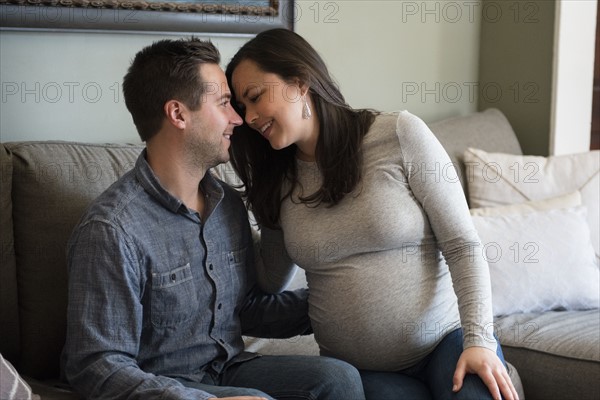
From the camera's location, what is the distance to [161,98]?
67.2 inches

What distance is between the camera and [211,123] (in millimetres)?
1724

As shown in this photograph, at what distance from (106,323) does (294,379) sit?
1.29 ft

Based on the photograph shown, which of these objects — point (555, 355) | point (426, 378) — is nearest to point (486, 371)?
point (426, 378)

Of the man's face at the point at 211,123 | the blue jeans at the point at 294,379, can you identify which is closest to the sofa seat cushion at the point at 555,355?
the blue jeans at the point at 294,379

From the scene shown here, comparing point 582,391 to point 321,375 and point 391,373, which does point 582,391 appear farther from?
point 321,375

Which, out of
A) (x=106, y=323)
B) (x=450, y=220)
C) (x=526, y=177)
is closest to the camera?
(x=106, y=323)

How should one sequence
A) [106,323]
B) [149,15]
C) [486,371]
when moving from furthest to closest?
[149,15] < [486,371] < [106,323]

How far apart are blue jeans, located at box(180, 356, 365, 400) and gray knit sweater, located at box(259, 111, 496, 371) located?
115 mm

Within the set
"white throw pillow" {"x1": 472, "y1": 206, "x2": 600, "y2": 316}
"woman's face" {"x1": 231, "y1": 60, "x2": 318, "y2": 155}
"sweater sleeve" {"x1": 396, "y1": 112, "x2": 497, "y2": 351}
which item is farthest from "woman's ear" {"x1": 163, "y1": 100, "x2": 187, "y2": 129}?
"white throw pillow" {"x1": 472, "y1": 206, "x2": 600, "y2": 316}

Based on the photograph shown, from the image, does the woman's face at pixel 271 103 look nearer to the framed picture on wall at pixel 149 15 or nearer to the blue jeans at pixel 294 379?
the blue jeans at pixel 294 379

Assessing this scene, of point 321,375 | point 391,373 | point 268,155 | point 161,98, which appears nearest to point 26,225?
point 161,98

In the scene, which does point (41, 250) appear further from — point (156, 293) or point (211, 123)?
point (211, 123)

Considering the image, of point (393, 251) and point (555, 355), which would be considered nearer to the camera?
point (393, 251)

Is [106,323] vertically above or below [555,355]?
above
